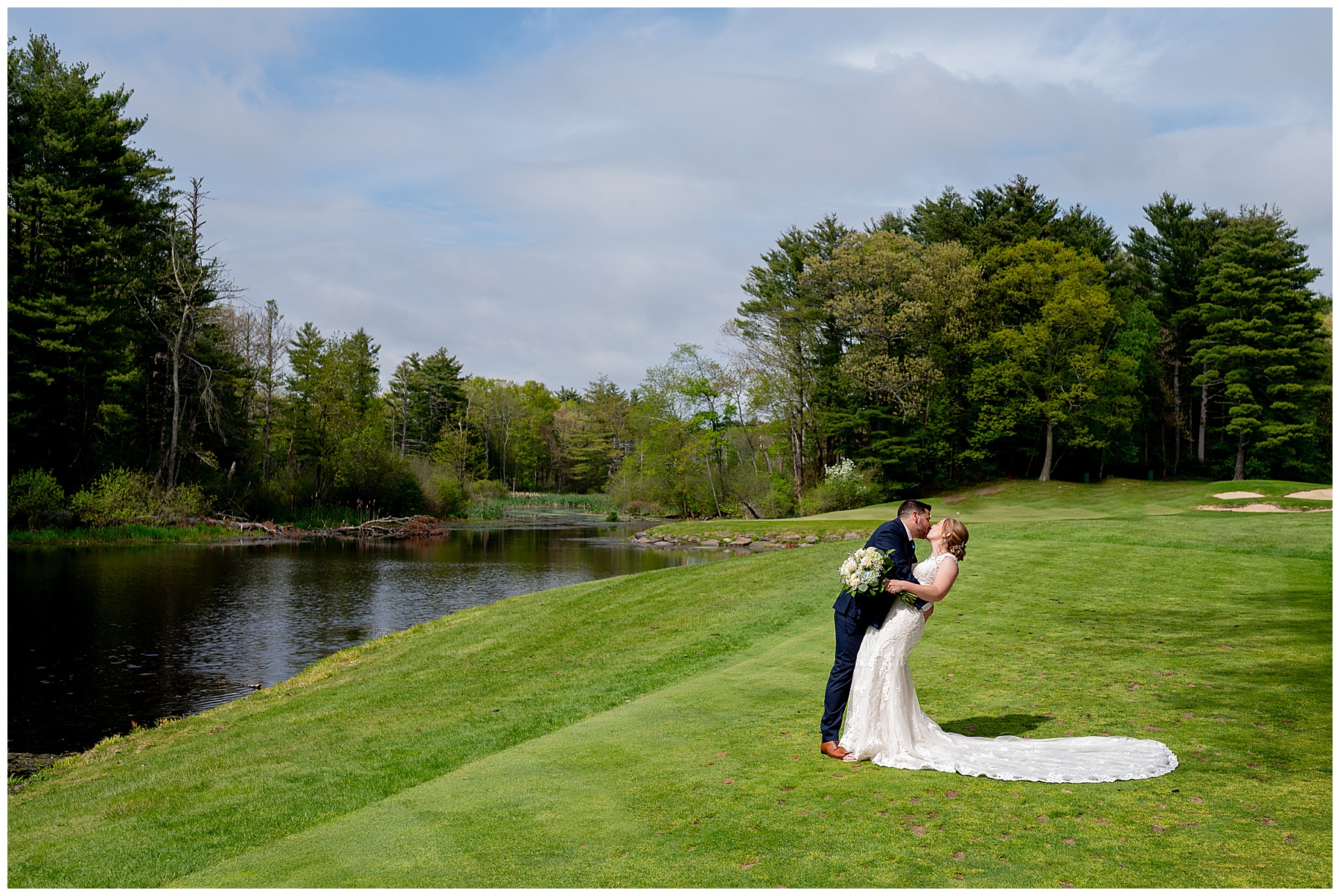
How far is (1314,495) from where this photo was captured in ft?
96.9

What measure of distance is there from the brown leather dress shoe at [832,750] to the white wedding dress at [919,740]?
56mm

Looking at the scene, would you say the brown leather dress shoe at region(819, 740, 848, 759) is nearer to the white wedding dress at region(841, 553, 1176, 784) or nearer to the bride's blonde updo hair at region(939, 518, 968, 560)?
the white wedding dress at region(841, 553, 1176, 784)

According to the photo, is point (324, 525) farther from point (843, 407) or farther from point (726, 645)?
point (726, 645)

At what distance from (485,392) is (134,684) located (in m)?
80.3

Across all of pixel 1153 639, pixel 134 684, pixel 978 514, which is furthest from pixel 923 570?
pixel 978 514

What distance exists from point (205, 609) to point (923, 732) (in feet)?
65.4

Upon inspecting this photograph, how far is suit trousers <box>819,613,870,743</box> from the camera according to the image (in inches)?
277

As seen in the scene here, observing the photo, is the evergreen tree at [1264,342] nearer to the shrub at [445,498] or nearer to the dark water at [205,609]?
the dark water at [205,609]

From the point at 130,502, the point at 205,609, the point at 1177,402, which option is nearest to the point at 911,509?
the point at 205,609

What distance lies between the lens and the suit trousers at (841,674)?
703 cm

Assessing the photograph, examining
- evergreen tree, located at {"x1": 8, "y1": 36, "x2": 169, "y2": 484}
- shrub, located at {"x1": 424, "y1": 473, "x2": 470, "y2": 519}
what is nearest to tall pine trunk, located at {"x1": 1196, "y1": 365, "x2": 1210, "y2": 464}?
shrub, located at {"x1": 424, "y1": 473, "x2": 470, "y2": 519}

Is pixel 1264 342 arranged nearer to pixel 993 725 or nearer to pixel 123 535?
pixel 993 725

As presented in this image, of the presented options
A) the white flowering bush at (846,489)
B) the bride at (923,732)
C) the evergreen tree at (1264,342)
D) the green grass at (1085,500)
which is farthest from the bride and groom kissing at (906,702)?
the evergreen tree at (1264,342)

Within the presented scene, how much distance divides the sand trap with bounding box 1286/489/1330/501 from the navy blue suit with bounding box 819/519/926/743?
29.7 metres
